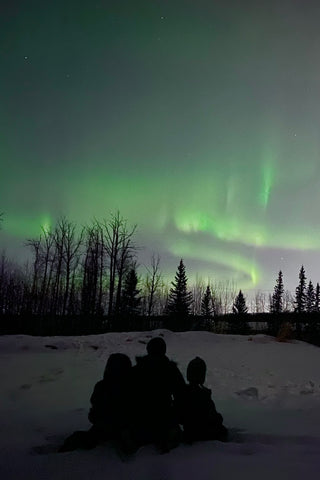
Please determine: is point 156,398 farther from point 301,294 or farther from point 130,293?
point 301,294

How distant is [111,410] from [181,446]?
0.85m

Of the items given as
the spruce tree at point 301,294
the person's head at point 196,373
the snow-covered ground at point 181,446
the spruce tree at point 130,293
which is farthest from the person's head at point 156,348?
the spruce tree at point 301,294

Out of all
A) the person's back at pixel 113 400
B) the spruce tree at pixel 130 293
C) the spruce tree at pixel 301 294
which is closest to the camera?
the person's back at pixel 113 400

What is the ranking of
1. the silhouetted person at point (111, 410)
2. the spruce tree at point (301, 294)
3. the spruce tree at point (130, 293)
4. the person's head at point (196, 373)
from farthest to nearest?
1. the spruce tree at point (301, 294)
2. the spruce tree at point (130, 293)
3. the person's head at point (196, 373)
4. the silhouetted person at point (111, 410)

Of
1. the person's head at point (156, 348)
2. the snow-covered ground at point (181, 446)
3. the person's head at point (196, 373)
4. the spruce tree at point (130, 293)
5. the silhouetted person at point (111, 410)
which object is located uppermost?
the spruce tree at point (130, 293)

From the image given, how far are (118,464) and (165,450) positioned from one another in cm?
57

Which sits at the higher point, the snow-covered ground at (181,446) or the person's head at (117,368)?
the person's head at (117,368)

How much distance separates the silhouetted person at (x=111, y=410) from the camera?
4.09 m

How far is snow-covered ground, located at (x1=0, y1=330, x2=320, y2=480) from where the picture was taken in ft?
11.5

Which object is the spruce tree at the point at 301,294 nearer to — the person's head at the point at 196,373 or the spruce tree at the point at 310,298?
the spruce tree at the point at 310,298

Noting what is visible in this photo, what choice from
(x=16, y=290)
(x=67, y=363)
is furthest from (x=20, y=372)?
(x=16, y=290)

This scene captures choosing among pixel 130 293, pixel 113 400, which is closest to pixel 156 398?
pixel 113 400

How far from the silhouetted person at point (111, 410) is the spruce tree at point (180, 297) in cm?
4217

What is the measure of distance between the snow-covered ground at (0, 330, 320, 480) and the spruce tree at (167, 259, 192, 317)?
31.7m
